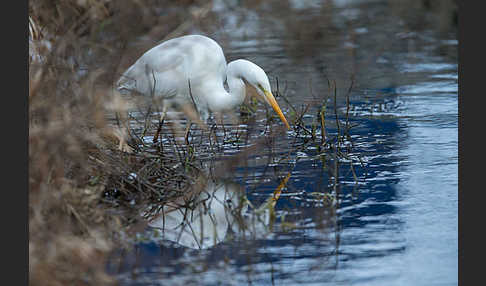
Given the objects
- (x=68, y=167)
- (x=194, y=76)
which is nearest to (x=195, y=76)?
(x=194, y=76)

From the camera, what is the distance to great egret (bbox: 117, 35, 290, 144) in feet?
19.4

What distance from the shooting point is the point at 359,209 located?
4.38 meters

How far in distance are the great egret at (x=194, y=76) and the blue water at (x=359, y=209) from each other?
0.65 meters

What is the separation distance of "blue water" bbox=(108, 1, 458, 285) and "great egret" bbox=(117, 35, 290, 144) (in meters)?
0.65

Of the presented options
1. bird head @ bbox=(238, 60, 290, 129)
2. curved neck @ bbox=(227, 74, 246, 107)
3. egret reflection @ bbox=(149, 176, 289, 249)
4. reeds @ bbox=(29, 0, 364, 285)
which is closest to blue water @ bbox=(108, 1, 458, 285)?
egret reflection @ bbox=(149, 176, 289, 249)

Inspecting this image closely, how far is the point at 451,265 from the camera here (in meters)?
3.67

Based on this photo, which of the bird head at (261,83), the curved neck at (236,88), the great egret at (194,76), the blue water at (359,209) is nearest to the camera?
the blue water at (359,209)

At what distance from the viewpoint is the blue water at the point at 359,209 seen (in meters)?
3.62

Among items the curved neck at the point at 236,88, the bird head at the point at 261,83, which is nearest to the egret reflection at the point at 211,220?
the bird head at the point at 261,83

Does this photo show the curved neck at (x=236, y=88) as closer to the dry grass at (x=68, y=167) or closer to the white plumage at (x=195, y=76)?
the white plumage at (x=195, y=76)

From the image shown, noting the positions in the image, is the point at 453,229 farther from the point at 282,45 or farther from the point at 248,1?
the point at 248,1

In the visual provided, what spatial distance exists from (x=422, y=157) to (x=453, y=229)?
1364 millimetres

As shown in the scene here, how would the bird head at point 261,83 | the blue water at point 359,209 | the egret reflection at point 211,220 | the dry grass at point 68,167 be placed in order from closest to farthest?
the dry grass at point 68,167 → the blue water at point 359,209 → the egret reflection at point 211,220 → the bird head at point 261,83

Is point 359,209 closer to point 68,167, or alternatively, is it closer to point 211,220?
point 211,220
